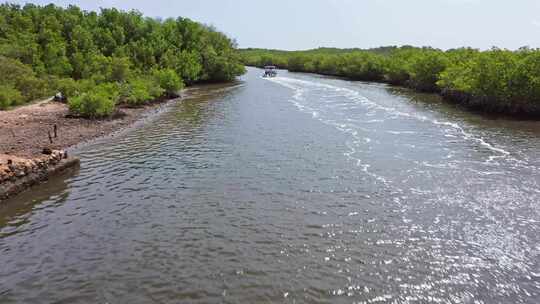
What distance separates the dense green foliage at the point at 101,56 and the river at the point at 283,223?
18777 mm

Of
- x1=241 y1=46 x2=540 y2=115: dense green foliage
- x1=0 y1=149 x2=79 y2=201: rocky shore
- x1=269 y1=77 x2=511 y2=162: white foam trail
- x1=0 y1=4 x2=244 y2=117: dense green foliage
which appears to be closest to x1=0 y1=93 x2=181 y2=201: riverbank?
x1=0 y1=149 x2=79 y2=201: rocky shore

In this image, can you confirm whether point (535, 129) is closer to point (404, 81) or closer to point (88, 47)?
point (404, 81)

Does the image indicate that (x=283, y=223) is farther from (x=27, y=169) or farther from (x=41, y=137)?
(x=41, y=137)

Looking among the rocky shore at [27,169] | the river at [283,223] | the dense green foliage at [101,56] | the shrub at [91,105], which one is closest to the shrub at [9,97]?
the dense green foliage at [101,56]

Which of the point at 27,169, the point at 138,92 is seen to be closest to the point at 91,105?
the point at 138,92

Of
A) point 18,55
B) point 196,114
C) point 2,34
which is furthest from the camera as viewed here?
point 2,34

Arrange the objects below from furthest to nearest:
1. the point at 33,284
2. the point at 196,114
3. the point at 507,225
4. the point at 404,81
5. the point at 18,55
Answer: the point at 404,81, the point at 18,55, the point at 196,114, the point at 507,225, the point at 33,284

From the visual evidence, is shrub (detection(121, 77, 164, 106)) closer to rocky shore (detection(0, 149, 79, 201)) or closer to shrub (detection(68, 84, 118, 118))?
shrub (detection(68, 84, 118, 118))

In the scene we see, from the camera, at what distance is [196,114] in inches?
1898

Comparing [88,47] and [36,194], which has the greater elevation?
[88,47]

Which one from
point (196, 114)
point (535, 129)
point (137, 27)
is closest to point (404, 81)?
point (535, 129)

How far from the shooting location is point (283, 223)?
18.1 metres

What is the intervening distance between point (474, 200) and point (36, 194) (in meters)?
25.1

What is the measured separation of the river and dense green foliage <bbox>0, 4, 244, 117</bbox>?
18777 millimetres
